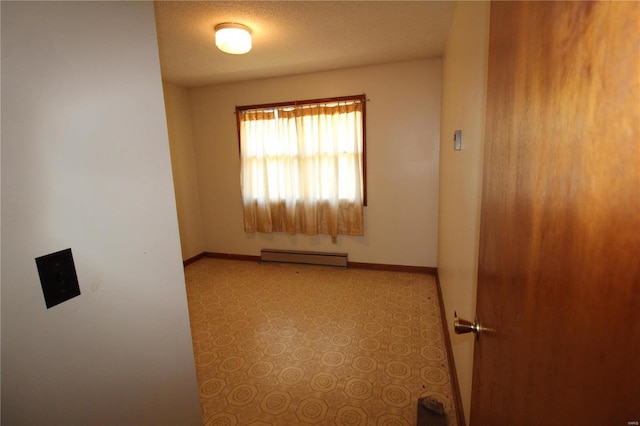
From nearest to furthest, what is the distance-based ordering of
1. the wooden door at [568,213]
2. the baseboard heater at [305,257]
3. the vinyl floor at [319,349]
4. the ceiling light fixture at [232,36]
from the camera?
the wooden door at [568,213] < the vinyl floor at [319,349] < the ceiling light fixture at [232,36] < the baseboard heater at [305,257]

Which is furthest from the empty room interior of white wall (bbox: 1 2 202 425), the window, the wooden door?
the wooden door

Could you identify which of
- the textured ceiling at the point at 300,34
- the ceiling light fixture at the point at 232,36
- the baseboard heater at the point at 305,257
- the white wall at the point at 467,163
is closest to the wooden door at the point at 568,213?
the white wall at the point at 467,163

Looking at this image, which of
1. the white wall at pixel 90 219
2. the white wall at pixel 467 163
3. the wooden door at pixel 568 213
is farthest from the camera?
the white wall at pixel 467 163

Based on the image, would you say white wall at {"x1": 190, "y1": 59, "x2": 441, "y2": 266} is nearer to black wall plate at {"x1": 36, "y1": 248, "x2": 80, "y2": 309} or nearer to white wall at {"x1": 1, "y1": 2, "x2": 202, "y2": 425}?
white wall at {"x1": 1, "y1": 2, "x2": 202, "y2": 425}

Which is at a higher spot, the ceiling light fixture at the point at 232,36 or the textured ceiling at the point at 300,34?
the textured ceiling at the point at 300,34

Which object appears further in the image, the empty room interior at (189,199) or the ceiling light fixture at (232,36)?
the ceiling light fixture at (232,36)

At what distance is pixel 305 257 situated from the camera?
3832 mm

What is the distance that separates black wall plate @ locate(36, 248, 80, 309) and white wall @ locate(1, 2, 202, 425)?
1cm

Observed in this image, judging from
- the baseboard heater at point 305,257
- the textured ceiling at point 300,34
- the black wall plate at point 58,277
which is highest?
the textured ceiling at point 300,34

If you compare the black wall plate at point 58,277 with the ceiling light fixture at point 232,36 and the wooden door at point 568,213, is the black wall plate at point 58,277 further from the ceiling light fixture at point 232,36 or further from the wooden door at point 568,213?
the ceiling light fixture at point 232,36

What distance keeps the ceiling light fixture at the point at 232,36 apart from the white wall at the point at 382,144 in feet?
4.30

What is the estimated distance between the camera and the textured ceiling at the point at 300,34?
6.43 ft

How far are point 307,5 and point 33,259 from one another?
2.06m

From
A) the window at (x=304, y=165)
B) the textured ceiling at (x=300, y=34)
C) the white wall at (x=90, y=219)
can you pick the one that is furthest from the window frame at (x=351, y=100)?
the white wall at (x=90, y=219)
